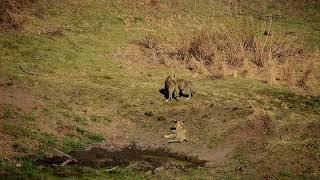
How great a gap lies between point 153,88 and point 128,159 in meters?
7.90

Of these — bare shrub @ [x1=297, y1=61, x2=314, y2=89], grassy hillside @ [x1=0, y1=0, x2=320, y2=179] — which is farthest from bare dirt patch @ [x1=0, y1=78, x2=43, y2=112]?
bare shrub @ [x1=297, y1=61, x2=314, y2=89]

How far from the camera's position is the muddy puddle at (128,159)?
14781 millimetres

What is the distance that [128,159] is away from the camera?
15695 mm

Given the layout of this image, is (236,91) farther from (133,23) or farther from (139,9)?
(139,9)

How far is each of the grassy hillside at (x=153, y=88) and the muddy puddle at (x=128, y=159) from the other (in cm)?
39


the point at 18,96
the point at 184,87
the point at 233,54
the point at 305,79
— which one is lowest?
the point at 305,79

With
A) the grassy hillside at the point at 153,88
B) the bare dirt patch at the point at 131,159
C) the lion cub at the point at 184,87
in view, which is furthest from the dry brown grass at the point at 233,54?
the bare dirt patch at the point at 131,159

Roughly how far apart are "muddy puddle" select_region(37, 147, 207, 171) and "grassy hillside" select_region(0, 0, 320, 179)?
388mm

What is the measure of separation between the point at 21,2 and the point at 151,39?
8.30m

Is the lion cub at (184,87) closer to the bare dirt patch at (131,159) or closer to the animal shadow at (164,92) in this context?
the animal shadow at (164,92)

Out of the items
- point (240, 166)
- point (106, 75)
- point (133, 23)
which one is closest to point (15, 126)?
point (240, 166)

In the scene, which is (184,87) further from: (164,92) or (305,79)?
A: (305,79)

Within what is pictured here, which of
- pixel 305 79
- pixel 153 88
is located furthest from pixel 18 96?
pixel 305 79

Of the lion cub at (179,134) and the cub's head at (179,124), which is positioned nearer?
the lion cub at (179,134)
